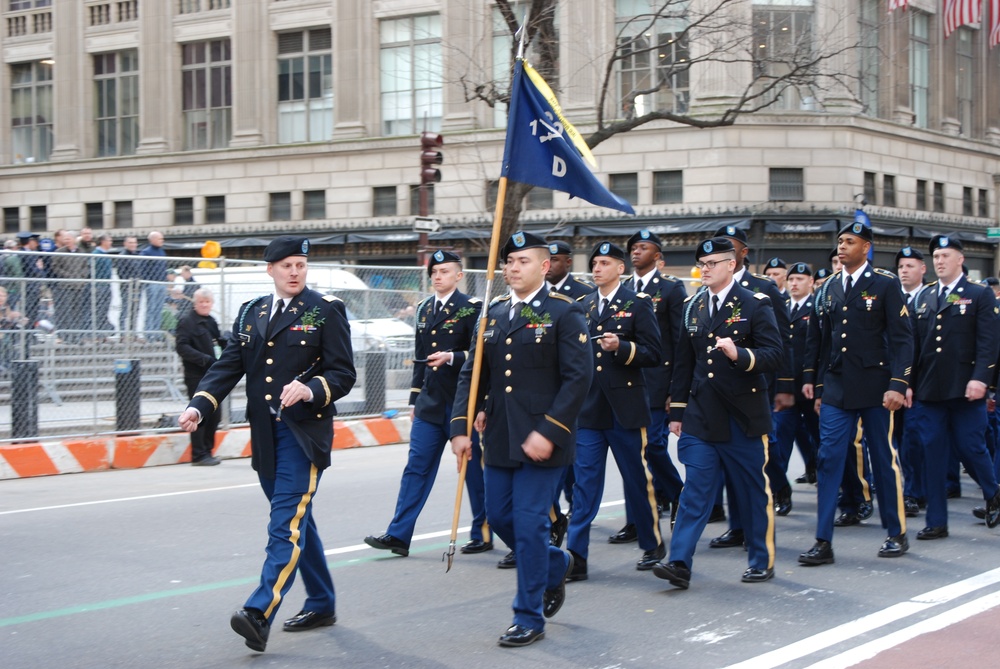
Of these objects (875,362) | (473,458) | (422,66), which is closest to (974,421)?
(875,362)

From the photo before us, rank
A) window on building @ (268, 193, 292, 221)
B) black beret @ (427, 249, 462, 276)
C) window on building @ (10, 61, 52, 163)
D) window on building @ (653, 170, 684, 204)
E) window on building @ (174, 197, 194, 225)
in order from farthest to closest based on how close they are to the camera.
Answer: window on building @ (10, 61, 52, 163), window on building @ (174, 197, 194, 225), window on building @ (268, 193, 292, 221), window on building @ (653, 170, 684, 204), black beret @ (427, 249, 462, 276)

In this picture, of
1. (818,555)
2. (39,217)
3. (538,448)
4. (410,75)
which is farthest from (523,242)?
(39,217)

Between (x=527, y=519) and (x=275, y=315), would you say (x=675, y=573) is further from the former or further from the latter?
(x=275, y=315)

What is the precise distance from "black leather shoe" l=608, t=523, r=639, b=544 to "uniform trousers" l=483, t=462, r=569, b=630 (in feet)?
9.46

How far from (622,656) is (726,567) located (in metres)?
2.41

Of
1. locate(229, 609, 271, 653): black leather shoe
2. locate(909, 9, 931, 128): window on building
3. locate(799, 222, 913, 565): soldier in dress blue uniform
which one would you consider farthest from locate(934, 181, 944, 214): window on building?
locate(229, 609, 271, 653): black leather shoe

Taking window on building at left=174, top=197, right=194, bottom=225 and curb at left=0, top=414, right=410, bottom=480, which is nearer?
curb at left=0, top=414, right=410, bottom=480

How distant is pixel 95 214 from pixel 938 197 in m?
28.5

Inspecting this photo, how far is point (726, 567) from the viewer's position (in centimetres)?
807

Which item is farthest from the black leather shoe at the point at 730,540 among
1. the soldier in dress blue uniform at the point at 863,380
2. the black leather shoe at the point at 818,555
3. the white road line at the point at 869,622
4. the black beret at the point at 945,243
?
the black beret at the point at 945,243

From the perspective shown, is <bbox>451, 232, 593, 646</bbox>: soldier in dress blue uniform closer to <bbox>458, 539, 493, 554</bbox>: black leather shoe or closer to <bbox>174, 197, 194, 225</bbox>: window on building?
<bbox>458, 539, 493, 554</bbox>: black leather shoe

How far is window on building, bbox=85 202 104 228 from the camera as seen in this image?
139 feet

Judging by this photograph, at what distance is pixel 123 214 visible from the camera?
42.2 metres

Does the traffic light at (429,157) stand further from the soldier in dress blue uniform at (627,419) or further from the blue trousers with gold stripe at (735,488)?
the blue trousers with gold stripe at (735,488)
